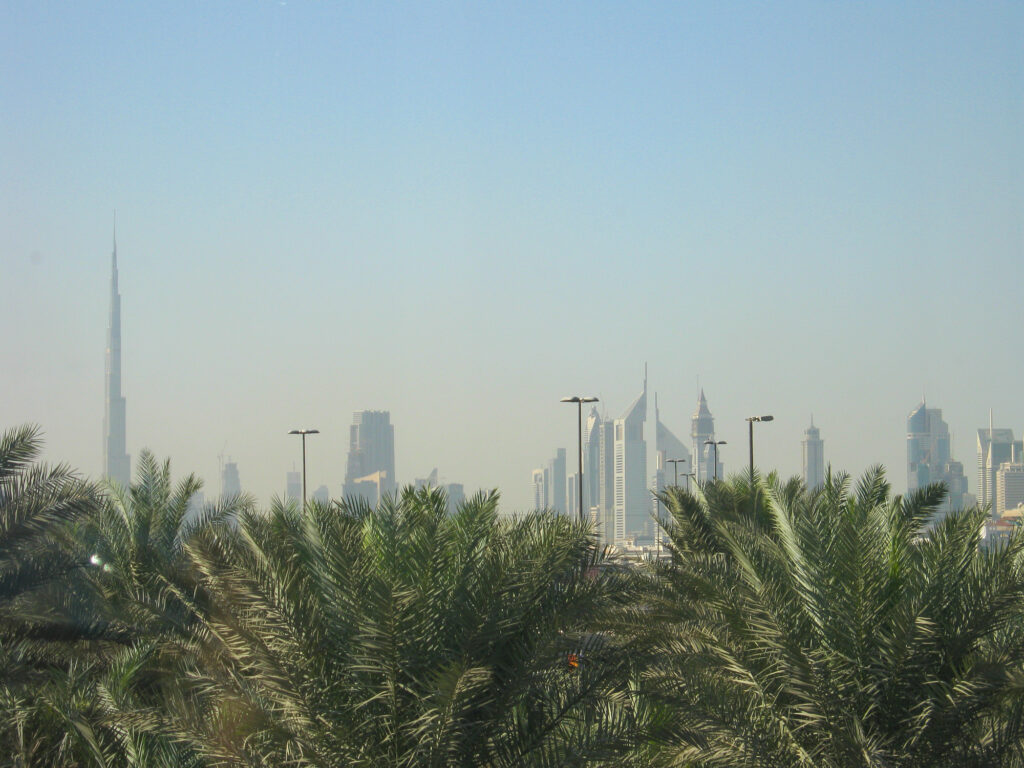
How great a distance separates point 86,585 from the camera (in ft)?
48.4

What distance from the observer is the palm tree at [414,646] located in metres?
8.41

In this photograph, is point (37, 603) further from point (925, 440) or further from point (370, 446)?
point (925, 440)

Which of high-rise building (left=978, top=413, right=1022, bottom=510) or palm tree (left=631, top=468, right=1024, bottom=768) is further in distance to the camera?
high-rise building (left=978, top=413, right=1022, bottom=510)

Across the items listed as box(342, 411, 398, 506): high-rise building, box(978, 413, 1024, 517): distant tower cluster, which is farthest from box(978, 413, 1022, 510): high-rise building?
box(342, 411, 398, 506): high-rise building

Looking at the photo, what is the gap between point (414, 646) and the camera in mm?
8445

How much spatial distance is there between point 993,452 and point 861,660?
6343 inches

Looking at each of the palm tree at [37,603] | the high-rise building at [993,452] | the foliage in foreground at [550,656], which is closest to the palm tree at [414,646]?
the foliage in foreground at [550,656]

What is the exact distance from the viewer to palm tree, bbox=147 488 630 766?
8.41 meters

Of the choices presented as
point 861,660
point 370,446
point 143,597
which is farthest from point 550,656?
point 370,446

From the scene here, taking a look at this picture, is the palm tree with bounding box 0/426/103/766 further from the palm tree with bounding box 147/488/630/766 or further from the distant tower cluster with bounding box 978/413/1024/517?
the distant tower cluster with bounding box 978/413/1024/517

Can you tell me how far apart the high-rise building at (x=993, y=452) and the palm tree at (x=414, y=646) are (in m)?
153

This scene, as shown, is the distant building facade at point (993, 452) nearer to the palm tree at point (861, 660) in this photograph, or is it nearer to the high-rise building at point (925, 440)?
the high-rise building at point (925, 440)

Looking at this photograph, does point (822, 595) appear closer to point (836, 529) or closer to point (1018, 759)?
point (836, 529)

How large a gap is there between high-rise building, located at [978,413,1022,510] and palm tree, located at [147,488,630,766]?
15337 centimetres
